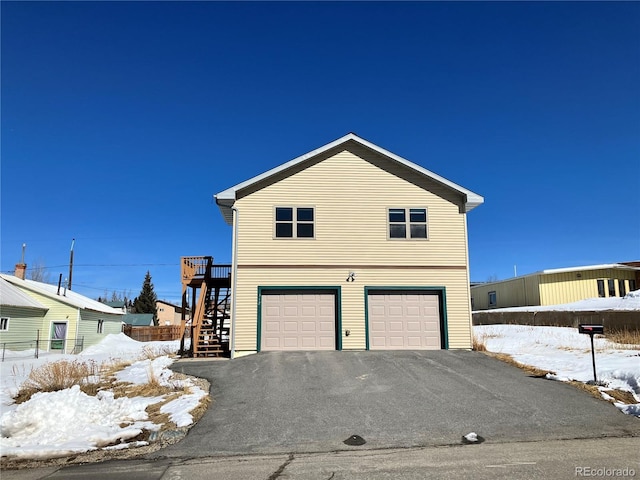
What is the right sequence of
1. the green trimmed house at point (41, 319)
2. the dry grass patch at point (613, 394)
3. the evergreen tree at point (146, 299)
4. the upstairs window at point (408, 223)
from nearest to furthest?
the dry grass patch at point (613, 394) < the upstairs window at point (408, 223) < the green trimmed house at point (41, 319) < the evergreen tree at point (146, 299)

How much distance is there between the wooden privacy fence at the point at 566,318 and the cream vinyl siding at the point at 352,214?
8.89 m

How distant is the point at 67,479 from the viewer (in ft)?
18.0

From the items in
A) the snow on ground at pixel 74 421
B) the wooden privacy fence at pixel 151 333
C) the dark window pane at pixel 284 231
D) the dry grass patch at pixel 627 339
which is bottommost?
the wooden privacy fence at pixel 151 333

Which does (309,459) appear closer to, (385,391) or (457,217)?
(385,391)

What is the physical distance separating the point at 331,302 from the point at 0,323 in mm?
20539

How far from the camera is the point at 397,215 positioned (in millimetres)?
16672

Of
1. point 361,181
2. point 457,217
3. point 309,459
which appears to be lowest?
Result: point 309,459

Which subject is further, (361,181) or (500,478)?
(361,181)

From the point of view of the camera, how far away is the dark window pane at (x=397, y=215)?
54.6 ft

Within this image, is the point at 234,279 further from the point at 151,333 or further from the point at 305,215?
the point at 151,333

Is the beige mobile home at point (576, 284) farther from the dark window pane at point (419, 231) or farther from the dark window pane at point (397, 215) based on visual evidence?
the dark window pane at point (397, 215)

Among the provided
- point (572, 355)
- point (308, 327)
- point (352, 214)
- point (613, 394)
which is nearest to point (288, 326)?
point (308, 327)

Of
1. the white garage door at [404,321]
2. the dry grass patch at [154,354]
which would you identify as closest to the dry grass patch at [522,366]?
the white garage door at [404,321]

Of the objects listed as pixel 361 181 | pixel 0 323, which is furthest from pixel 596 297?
pixel 0 323
